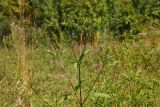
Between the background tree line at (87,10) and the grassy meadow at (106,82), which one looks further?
the background tree line at (87,10)

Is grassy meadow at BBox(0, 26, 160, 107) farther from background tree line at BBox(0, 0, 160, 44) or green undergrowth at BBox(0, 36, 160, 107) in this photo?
background tree line at BBox(0, 0, 160, 44)

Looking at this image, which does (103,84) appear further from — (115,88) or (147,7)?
(147,7)

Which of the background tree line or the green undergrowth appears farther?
the background tree line

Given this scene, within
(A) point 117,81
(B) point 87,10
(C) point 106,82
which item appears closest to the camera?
(C) point 106,82

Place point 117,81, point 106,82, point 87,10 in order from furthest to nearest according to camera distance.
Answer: point 87,10 → point 117,81 → point 106,82

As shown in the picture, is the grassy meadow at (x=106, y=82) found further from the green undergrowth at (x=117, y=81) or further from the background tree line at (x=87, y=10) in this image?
the background tree line at (x=87, y=10)

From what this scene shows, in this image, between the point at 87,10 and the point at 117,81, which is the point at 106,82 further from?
the point at 87,10

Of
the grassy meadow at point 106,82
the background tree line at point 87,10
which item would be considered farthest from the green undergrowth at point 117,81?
the background tree line at point 87,10

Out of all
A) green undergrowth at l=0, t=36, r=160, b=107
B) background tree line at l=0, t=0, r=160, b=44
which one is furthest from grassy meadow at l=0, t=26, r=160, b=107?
background tree line at l=0, t=0, r=160, b=44

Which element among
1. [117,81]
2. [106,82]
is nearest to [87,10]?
[117,81]

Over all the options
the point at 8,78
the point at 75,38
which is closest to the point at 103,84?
the point at 8,78

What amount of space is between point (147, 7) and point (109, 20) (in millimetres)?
1215

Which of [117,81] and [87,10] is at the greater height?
[117,81]

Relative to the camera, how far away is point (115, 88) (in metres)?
3.58
